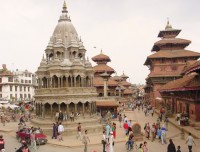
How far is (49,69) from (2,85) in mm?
51965

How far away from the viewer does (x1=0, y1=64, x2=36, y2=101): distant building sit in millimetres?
80000

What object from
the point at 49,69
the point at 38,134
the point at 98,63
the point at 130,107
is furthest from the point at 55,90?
the point at 98,63

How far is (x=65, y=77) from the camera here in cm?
3328

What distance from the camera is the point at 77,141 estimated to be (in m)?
24.9

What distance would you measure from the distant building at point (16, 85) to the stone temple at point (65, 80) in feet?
146

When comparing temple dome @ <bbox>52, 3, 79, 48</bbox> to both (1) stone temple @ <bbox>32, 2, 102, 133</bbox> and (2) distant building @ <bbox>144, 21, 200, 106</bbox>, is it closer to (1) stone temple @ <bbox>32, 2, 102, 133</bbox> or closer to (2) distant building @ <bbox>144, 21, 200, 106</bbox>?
(1) stone temple @ <bbox>32, 2, 102, 133</bbox>

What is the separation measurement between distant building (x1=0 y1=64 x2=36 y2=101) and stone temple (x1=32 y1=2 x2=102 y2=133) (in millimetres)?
44396

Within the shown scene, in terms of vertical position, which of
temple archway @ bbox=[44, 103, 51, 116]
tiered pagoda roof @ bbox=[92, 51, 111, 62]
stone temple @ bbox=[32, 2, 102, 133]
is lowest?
temple archway @ bbox=[44, 103, 51, 116]

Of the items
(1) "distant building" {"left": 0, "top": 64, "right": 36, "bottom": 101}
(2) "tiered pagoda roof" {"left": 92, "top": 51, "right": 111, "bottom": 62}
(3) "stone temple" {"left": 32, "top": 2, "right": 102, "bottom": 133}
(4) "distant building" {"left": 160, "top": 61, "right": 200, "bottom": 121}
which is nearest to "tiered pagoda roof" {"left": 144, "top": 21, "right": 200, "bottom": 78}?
(2) "tiered pagoda roof" {"left": 92, "top": 51, "right": 111, "bottom": 62}

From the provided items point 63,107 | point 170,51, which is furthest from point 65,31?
point 170,51

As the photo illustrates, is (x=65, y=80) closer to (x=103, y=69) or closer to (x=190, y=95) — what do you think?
(x=190, y=95)

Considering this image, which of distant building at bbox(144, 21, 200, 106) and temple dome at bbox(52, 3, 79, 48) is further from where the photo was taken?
distant building at bbox(144, 21, 200, 106)

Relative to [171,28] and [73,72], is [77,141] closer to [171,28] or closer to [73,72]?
[73,72]

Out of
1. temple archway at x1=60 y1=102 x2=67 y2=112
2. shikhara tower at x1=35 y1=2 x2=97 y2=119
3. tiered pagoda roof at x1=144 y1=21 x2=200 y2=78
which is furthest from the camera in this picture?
tiered pagoda roof at x1=144 y1=21 x2=200 y2=78
